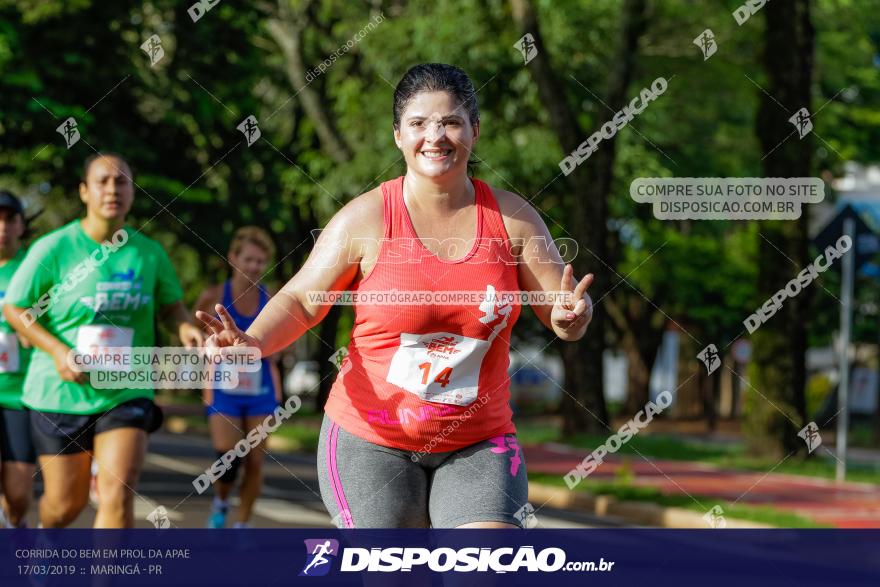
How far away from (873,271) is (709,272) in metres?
7.72

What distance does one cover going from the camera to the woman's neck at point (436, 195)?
13.1 feet

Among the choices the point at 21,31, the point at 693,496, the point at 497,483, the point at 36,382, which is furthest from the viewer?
the point at 21,31

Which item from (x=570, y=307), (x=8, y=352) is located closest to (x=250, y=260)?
(x=8, y=352)

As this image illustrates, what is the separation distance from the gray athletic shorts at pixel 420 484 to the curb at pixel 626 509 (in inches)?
267

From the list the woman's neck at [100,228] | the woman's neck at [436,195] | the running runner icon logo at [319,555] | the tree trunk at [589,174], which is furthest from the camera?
the tree trunk at [589,174]

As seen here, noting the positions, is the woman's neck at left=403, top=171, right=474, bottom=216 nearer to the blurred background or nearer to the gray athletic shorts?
the gray athletic shorts

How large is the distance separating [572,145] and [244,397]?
10.9m

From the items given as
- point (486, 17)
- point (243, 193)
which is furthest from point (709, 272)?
point (243, 193)

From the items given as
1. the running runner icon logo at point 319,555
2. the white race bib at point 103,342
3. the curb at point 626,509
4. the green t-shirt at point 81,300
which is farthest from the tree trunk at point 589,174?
the running runner icon logo at point 319,555

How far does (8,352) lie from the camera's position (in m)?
7.26

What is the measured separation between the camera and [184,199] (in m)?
19.5

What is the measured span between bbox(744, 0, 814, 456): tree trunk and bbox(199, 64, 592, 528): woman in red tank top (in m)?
12.2

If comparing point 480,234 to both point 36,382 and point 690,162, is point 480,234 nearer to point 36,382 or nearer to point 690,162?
point 36,382

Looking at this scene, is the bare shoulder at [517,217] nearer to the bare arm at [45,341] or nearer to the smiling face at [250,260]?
the bare arm at [45,341]
